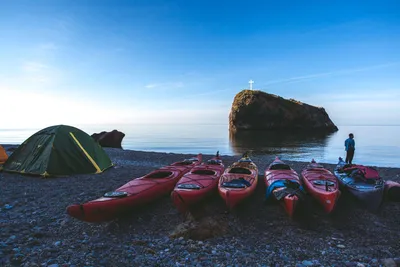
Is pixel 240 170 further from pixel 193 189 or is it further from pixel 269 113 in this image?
pixel 269 113

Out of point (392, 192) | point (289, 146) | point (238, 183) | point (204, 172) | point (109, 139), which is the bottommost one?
point (392, 192)

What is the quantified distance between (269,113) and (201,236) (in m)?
71.3

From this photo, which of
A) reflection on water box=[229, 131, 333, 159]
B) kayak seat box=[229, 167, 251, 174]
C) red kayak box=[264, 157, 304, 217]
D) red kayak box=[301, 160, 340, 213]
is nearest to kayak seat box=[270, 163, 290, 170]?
red kayak box=[264, 157, 304, 217]

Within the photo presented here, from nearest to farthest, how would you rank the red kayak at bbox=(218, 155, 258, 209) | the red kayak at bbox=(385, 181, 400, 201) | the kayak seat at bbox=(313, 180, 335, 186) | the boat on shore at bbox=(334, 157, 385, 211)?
the red kayak at bbox=(218, 155, 258, 209) < the boat on shore at bbox=(334, 157, 385, 211) < the kayak seat at bbox=(313, 180, 335, 186) < the red kayak at bbox=(385, 181, 400, 201)

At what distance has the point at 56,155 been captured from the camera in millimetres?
11625

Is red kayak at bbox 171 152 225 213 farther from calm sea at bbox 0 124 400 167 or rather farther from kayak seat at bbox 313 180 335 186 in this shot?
calm sea at bbox 0 124 400 167

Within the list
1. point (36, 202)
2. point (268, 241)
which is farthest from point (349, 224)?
point (36, 202)

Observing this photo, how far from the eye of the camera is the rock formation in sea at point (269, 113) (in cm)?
7181

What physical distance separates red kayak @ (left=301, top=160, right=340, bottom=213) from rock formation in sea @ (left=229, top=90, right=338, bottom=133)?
207ft

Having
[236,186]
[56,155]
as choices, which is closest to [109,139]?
[56,155]

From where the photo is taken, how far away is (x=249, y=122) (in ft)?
250

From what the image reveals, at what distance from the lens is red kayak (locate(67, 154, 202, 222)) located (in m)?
5.84

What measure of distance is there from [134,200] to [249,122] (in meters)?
71.4

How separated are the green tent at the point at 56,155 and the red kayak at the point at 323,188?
9918 mm
